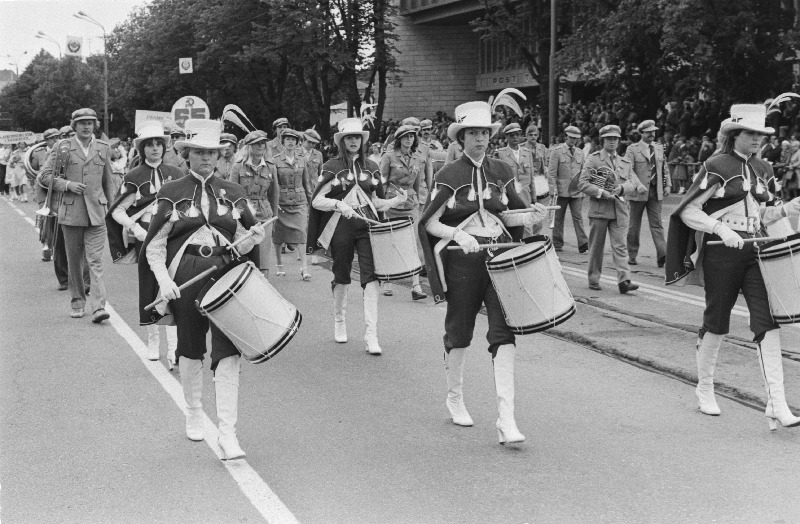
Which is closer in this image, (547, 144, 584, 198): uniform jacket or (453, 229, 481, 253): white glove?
(453, 229, 481, 253): white glove

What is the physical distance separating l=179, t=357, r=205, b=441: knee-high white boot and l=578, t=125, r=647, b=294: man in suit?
677cm

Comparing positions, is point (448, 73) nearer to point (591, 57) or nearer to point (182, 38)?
point (182, 38)

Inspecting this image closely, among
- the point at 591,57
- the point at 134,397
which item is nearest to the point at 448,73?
the point at 591,57

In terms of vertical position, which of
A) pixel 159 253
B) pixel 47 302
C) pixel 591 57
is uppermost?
pixel 591 57

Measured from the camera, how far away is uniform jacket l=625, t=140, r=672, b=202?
14.3 metres

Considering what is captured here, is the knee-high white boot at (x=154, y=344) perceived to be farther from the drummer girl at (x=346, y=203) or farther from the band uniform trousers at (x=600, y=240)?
the band uniform trousers at (x=600, y=240)

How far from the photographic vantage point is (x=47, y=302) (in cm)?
1268

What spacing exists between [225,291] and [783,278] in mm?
3388

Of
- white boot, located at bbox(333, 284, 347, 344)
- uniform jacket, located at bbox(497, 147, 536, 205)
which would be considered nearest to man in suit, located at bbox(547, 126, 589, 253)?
uniform jacket, located at bbox(497, 147, 536, 205)

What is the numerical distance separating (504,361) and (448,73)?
52876 mm

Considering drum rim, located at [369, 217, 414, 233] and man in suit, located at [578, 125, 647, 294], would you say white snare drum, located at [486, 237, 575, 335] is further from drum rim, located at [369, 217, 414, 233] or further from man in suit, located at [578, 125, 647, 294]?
man in suit, located at [578, 125, 647, 294]

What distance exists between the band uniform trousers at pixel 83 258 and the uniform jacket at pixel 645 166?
7.02 m

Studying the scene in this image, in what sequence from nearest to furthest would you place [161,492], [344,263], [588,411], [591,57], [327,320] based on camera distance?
1. [161,492]
2. [588,411]
3. [344,263]
4. [327,320]
5. [591,57]

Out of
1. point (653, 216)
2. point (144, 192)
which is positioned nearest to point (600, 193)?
point (653, 216)
